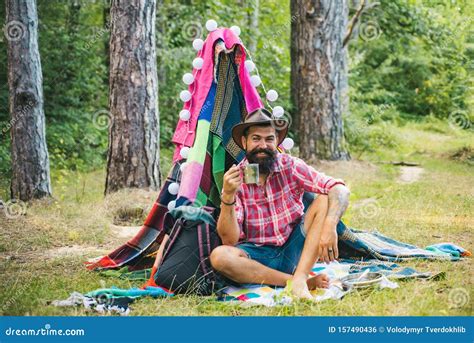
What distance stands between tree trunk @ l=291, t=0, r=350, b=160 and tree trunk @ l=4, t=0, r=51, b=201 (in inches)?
156

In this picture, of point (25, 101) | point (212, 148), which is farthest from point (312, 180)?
point (25, 101)

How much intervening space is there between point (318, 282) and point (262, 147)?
90 cm

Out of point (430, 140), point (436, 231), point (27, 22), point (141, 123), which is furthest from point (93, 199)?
point (430, 140)

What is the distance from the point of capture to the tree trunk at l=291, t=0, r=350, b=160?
8898 millimetres

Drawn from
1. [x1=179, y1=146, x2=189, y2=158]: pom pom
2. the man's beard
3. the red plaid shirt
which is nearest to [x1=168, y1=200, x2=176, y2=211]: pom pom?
[x1=179, y1=146, x2=189, y2=158]: pom pom

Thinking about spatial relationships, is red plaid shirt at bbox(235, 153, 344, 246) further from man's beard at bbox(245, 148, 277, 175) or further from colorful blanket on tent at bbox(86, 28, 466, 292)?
colorful blanket on tent at bbox(86, 28, 466, 292)

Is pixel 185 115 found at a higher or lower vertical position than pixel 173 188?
higher

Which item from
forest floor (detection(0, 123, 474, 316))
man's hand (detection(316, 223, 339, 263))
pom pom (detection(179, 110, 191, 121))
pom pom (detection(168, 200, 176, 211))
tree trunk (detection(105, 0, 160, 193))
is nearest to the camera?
forest floor (detection(0, 123, 474, 316))

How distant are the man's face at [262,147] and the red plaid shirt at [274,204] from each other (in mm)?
73

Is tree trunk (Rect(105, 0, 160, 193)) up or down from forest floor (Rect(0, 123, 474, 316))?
up

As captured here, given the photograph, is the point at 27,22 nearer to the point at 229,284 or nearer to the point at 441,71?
the point at 229,284

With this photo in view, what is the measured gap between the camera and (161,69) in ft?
37.4

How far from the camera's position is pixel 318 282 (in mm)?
3643

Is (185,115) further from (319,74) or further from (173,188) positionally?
(319,74)
